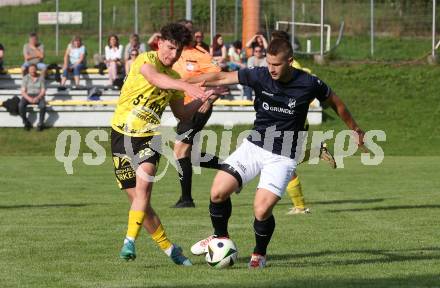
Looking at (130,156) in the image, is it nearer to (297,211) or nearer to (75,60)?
(297,211)

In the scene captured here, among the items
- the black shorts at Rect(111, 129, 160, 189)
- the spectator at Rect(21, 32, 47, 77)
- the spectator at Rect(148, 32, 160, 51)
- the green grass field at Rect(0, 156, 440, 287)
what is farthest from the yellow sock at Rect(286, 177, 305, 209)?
the spectator at Rect(21, 32, 47, 77)

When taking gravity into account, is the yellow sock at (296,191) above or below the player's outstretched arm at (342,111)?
below

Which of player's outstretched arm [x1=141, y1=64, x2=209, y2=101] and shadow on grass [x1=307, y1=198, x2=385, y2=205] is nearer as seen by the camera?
player's outstretched arm [x1=141, y1=64, x2=209, y2=101]

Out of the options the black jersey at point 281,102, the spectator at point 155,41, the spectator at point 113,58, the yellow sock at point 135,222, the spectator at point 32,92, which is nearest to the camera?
the yellow sock at point 135,222

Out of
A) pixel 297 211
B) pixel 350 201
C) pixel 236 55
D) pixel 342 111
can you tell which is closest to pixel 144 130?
pixel 342 111

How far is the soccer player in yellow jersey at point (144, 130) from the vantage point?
8.64m

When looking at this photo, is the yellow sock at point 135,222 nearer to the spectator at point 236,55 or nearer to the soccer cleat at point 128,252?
the soccer cleat at point 128,252

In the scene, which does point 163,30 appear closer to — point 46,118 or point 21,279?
point 21,279

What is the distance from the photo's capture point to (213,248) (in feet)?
28.6

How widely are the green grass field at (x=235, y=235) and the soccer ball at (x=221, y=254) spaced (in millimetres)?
88

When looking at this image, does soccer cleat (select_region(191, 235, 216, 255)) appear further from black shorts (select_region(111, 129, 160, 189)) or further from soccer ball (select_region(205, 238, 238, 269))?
black shorts (select_region(111, 129, 160, 189))

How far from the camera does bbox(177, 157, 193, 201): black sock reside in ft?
45.5

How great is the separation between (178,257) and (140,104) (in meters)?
1.34

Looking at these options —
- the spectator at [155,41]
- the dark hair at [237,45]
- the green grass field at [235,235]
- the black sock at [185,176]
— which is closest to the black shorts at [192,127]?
the black sock at [185,176]
